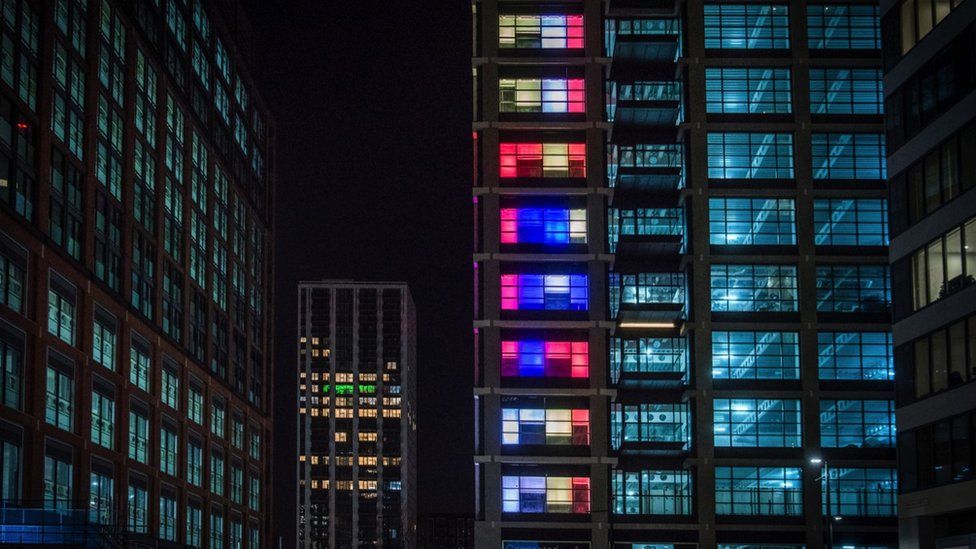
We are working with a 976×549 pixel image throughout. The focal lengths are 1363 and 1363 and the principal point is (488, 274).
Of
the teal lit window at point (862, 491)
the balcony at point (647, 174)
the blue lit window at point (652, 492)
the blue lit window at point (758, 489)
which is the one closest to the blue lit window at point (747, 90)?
the balcony at point (647, 174)

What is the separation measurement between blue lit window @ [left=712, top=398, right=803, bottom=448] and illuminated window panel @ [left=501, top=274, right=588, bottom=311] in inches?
464

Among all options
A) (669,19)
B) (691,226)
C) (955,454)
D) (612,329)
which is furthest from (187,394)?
(955,454)

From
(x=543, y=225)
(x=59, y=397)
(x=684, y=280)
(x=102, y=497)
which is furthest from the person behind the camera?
(x=543, y=225)

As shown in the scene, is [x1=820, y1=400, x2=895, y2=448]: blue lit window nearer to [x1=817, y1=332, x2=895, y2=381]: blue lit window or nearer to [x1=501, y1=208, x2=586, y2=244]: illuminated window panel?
[x1=817, y1=332, x2=895, y2=381]: blue lit window

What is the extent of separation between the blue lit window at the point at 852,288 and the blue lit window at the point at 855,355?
1756 mm

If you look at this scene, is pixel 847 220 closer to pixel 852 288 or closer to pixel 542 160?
pixel 852 288

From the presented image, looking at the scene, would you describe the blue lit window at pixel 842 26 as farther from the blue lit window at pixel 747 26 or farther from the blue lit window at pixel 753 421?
the blue lit window at pixel 753 421

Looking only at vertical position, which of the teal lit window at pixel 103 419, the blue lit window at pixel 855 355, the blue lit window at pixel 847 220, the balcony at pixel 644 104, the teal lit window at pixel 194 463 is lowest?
the teal lit window at pixel 194 463

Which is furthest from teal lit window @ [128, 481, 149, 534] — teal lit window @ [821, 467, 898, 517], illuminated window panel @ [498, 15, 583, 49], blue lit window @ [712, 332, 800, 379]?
teal lit window @ [821, 467, 898, 517]

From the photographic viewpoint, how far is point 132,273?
80.5 metres

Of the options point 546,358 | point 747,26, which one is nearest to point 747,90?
point 747,26

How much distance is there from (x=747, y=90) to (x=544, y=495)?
101 ft

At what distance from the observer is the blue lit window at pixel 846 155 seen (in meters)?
91.1

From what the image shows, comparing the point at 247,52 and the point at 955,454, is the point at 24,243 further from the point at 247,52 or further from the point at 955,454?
the point at 247,52
